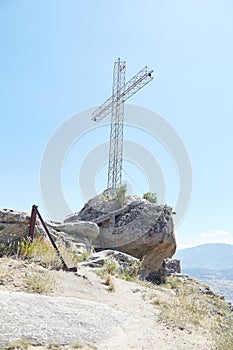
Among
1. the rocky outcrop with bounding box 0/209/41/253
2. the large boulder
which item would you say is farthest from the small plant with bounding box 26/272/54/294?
the large boulder

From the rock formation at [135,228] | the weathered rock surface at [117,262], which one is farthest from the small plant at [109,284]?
the rock formation at [135,228]

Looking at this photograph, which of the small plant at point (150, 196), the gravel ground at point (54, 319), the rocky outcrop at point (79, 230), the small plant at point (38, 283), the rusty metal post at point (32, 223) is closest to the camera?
the gravel ground at point (54, 319)

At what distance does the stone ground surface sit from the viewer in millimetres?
4422

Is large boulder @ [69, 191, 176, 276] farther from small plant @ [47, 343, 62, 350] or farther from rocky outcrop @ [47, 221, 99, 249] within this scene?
small plant @ [47, 343, 62, 350]

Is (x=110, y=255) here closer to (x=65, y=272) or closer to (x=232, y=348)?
(x=65, y=272)

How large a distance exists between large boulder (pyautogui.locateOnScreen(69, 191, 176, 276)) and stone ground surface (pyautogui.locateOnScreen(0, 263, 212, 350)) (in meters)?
11.3

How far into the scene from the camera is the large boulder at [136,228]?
1897 centimetres

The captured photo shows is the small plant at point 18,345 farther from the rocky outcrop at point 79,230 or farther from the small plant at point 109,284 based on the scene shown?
the rocky outcrop at point 79,230

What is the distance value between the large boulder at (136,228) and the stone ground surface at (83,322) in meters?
11.3

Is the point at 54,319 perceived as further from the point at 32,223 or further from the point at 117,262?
the point at 117,262

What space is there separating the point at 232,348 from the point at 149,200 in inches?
676

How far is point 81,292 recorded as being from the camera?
7129 millimetres

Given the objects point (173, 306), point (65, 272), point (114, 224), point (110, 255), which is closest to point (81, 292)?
point (65, 272)

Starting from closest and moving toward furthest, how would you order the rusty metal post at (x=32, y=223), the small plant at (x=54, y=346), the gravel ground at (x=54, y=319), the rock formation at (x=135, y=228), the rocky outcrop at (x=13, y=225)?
the small plant at (x=54, y=346)
the gravel ground at (x=54, y=319)
the rusty metal post at (x=32, y=223)
the rocky outcrop at (x=13, y=225)
the rock formation at (x=135, y=228)
